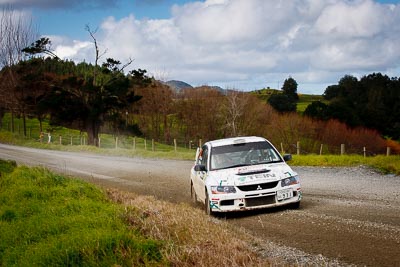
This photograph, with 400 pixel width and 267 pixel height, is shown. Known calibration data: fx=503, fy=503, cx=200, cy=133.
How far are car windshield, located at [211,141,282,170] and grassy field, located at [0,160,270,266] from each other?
234 cm

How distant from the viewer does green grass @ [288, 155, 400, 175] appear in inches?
734

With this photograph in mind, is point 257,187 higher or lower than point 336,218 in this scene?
higher

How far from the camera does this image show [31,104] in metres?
73.2

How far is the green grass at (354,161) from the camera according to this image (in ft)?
61.2

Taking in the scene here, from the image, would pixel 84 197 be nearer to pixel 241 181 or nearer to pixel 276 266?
pixel 241 181

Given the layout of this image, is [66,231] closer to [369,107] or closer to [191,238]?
[191,238]

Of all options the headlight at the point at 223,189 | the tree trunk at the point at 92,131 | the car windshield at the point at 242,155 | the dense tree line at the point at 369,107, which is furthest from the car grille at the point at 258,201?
the dense tree line at the point at 369,107

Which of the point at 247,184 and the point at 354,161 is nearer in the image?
the point at 247,184

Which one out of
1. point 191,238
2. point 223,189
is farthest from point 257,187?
point 191,238

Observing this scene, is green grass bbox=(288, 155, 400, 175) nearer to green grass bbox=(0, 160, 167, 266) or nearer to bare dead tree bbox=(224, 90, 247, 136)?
green grass bbox=(0, 160, 167, 266)

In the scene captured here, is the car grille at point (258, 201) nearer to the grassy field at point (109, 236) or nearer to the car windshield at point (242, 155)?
the car windshield at point (242, 155)

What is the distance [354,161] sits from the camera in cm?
2250

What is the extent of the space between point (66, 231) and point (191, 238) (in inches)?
95.8

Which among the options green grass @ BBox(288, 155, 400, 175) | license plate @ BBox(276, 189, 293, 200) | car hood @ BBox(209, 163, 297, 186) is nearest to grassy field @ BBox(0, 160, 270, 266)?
car hood @ BBox(209, 163, 297, 186)
